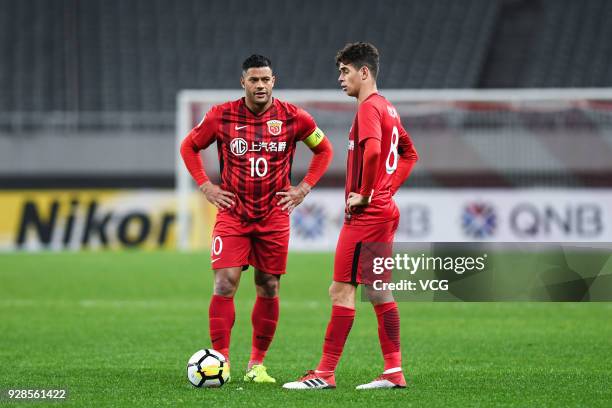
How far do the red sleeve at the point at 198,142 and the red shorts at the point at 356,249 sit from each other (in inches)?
42.8

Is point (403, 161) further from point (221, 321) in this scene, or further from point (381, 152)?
point (221, 321)

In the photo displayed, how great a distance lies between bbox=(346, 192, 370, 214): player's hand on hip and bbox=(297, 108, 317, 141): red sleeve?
921mm

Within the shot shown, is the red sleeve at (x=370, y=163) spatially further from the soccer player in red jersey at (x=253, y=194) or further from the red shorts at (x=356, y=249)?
the soccer player in red jersey at (x=253, y=194)

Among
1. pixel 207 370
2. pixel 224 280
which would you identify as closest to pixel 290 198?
pixel 224 280

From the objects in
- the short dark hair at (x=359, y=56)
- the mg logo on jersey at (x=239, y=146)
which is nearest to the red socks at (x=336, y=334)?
the mg logo on jersey at (x=239, y=146)

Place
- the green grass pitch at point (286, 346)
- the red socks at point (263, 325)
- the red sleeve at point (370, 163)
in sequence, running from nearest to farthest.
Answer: the red sleeve at point (370, 163) → the green grass pitch at point (286, 346) → the red socks at point (263, 325)

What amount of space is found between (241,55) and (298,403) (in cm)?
2131

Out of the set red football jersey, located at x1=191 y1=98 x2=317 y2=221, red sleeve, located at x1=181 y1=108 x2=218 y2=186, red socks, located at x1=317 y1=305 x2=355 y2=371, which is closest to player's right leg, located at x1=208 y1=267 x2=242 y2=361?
red football jersey, located at x1=191 y1=98 x2=317 y2=221

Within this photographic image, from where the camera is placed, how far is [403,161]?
6.16 metres

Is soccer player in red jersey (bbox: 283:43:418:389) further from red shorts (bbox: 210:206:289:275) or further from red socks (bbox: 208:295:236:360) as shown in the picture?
red shorts (bbox: 210:206:289:275)

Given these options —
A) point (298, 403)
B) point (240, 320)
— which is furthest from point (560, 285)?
point (240, 320)

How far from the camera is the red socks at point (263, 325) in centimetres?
657

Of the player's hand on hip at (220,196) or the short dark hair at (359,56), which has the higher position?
the short dark hair at (359,56)

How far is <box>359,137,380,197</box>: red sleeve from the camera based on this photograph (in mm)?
5645
